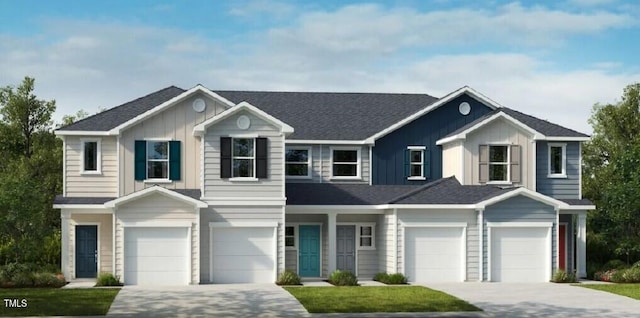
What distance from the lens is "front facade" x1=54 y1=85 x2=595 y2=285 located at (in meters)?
33.8

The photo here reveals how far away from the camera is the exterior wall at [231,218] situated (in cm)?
3384

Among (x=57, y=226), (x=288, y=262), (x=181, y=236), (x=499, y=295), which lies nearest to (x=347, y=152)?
(x=288, y=262)

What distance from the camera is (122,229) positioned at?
109 feet

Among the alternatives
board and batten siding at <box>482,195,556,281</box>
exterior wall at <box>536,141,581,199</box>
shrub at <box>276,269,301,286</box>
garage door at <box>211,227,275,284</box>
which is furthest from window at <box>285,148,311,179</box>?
exterior wall at <box>536,141,581,199</box>

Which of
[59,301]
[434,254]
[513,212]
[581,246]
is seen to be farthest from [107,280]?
[581,246]

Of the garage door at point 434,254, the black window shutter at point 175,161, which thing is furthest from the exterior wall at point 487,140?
the black window shutter at point 175,161

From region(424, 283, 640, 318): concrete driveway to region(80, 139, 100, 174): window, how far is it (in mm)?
12819

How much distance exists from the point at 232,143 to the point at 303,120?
22.1 ft

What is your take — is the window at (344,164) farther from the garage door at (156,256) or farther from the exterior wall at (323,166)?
the garage door at (156,256)

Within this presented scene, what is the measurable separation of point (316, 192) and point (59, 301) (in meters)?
12.8

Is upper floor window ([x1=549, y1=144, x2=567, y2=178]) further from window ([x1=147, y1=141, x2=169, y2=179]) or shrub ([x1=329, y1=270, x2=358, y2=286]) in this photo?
window ([x1=147, y1=141, x2=169, y2=179])

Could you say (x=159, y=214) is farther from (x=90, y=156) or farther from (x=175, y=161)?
(x=90, y=156)

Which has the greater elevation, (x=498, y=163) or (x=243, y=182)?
(x=498, y=163)

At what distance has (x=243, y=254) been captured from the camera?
112 feet
